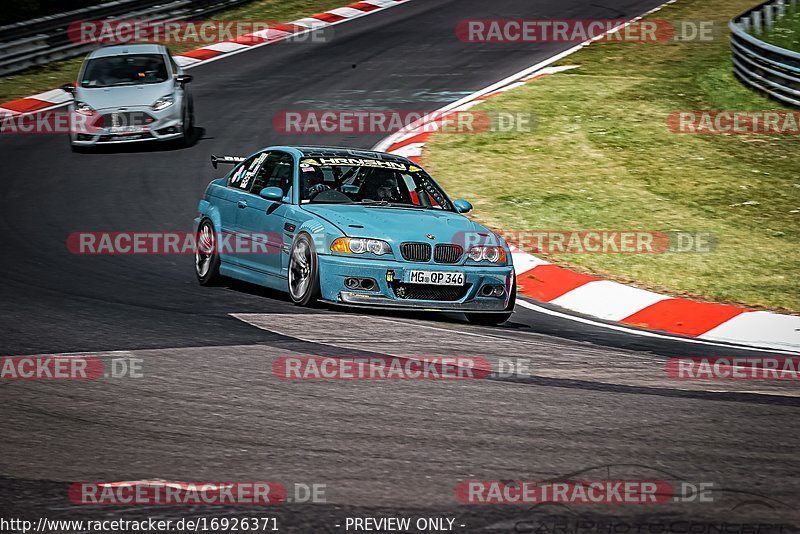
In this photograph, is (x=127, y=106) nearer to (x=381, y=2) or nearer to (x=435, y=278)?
(x=435, y=278)

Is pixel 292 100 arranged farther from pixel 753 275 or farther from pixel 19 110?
pixel 753 275

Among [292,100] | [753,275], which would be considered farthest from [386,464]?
[292,100]

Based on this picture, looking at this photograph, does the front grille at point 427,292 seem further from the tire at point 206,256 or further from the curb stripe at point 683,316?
the tire at point 206,256

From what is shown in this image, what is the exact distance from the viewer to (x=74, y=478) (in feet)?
17.2

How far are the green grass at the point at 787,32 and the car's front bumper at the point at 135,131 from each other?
11.9 meters

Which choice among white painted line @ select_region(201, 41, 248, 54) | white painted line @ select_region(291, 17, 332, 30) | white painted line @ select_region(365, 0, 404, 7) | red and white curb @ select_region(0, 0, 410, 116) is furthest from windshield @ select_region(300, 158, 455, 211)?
white painted line @ select_region(365, 0, 404, 7)

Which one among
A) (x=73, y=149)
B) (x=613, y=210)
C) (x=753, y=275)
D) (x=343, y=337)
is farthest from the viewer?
(x=73, y=149)

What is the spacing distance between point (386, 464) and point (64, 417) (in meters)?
1.78

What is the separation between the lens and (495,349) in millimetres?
8609

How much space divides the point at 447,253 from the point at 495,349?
179cm

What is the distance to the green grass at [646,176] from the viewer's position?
1309cm

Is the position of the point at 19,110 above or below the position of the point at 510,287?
above

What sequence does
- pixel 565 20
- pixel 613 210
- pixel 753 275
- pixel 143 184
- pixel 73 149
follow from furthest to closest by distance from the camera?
pixel 565 20 → pixel 73 149 → pixel 143 184 → pixel 613 210 → pixel 753 275

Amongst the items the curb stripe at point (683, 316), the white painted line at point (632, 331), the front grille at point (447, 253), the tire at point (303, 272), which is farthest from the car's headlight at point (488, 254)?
the curb stripe at point (683, 316)
